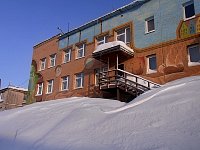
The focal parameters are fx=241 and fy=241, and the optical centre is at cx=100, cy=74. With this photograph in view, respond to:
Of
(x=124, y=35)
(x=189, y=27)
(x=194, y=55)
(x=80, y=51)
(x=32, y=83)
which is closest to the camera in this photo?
(x=194, y=55)

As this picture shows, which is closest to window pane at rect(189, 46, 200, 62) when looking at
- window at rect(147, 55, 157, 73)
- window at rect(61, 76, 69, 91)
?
window at rect(147, 55, 157, 73)

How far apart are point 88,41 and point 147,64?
709 cm

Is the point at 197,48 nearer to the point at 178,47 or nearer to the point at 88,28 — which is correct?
the point at 178,47

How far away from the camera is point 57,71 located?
24141 millimetres

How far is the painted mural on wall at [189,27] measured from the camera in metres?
14.9

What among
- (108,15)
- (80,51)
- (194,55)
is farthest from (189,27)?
(80,51)

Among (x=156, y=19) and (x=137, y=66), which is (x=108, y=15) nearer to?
(x=156, y=19)

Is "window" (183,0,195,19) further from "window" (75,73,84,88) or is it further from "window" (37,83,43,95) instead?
"window" (37,83,43,95)

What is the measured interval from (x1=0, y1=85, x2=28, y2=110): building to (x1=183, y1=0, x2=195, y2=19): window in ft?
99.9

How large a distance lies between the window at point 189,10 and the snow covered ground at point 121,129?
11.1 metres

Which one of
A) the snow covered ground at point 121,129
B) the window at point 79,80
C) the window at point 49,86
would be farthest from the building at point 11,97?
the snow covered ground at point 121,129

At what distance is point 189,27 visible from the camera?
597 inches

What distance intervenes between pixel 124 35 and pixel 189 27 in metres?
5.47

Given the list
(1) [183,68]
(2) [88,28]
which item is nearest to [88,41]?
(2) [88,28]
